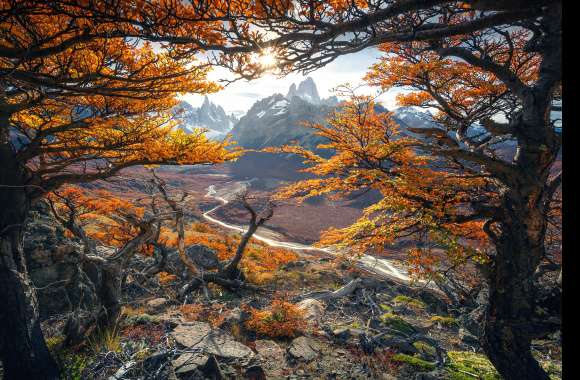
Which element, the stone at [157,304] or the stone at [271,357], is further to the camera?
the stone at [157,304]

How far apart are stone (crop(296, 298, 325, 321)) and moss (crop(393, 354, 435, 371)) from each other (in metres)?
2.73

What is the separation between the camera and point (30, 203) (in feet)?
18.6

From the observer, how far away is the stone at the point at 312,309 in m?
8.59

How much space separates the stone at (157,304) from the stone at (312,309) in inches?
176

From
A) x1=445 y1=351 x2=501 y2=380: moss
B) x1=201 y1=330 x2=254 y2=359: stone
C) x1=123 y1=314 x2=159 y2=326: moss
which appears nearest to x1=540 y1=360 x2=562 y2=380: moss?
x1=445 y1=351 x2=501 y2=380: moss

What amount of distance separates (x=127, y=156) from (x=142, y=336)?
4233 millimetres

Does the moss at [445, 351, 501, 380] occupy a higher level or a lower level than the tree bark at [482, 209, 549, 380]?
lower

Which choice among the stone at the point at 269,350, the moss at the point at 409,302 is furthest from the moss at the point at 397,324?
the stone at the point at 269,350

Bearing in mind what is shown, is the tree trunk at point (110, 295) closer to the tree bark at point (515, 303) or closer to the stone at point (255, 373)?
the stone at point (255, 373)

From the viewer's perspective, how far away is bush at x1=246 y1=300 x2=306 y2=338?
7.07 meters

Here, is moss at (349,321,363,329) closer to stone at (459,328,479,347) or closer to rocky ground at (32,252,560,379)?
rocky ground at (32,252,560,379)

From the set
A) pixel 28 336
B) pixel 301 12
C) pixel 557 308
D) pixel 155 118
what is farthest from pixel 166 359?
pixel 557 308

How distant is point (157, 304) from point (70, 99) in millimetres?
6252

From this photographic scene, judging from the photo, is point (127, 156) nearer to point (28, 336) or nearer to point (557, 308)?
point (28, 336)
